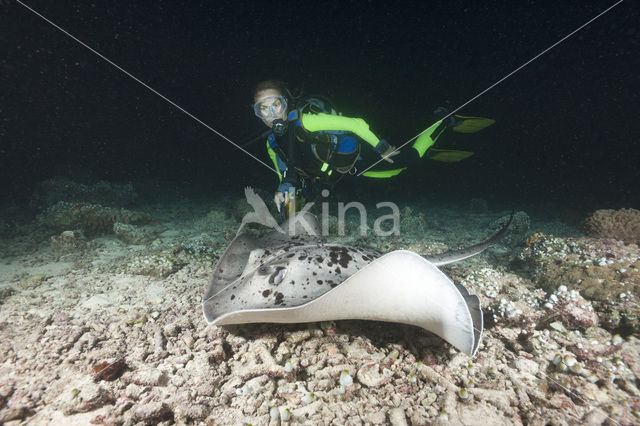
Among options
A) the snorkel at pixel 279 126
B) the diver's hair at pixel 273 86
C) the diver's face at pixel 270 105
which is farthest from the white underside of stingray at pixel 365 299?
the diver's hair at pixel 273 86

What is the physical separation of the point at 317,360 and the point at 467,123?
6.80m

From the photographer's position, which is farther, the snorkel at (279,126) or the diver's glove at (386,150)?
the diver's glove at (386,150)

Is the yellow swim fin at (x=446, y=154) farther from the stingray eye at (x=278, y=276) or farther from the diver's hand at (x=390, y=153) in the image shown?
the stingray eye at (x=278, y=276)

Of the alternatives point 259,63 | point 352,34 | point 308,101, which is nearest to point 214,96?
point 259,63

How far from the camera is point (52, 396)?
1855mm

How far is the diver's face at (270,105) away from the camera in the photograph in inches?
220

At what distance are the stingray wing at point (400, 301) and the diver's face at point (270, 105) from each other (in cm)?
484

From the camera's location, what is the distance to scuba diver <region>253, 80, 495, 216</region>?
18.5 feet

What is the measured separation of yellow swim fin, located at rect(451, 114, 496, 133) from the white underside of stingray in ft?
18.2

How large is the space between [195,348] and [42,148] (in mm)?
55577

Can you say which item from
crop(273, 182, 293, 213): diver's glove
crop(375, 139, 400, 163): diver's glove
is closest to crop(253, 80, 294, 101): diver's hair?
crop(273, 182, 293, 213): diver's glove

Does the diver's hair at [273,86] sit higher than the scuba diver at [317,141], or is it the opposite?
the diver's hair at [273,86]

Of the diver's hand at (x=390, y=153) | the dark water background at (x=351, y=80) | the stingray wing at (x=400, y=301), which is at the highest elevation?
the dark water background at (x=351, y=80)

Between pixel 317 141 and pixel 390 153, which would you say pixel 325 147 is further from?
pixel 390 153
